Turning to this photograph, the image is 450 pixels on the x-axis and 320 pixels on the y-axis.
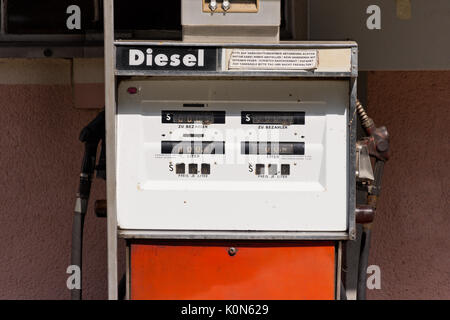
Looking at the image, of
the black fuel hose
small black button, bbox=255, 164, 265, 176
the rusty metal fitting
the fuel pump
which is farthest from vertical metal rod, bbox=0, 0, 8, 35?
the rusty metal fitting

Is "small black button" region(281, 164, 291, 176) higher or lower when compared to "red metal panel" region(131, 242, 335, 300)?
higher

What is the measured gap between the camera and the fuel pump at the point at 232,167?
239 cm

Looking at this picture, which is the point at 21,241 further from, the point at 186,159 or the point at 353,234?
the point at 353,234

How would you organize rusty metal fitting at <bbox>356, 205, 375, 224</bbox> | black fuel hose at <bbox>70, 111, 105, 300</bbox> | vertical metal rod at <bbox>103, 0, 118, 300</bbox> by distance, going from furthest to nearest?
black fuel hose at <bbox>70, 111, 105, 300</bbox> → rusty metal fitting at <bbox>356, 205, 375, 224</bbox> → vertical metal rod at <bbox>103, 0, 118, 300</bbox>

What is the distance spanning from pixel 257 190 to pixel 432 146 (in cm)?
148

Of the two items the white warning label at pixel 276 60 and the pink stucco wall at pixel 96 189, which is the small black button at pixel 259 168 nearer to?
the white warning label at pixel 276 60

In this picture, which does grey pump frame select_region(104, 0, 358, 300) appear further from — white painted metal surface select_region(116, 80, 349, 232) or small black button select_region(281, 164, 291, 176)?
small black button select_region(281, 164, 291, 176)

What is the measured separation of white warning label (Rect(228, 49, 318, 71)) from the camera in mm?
2314

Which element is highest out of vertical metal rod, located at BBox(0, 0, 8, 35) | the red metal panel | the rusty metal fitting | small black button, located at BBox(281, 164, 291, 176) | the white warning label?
vertical metal rod, located at BBox(0, 0, 8, 35)

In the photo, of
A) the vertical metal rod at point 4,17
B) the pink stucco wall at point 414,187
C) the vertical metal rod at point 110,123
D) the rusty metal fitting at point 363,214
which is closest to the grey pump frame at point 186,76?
the vertical metal rod at point 110,123

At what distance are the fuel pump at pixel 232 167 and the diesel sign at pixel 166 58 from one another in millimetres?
60

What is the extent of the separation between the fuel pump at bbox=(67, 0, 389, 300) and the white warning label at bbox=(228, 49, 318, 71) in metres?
0.06

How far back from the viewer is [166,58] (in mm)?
2326
